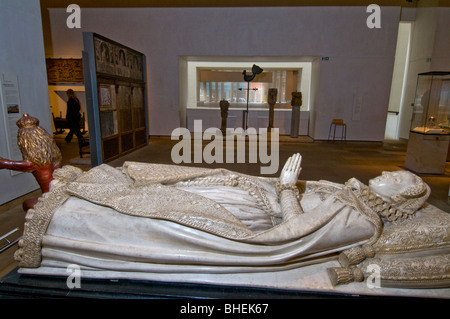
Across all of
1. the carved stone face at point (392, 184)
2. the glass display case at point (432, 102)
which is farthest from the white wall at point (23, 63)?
the glass display case at point (432, 102)

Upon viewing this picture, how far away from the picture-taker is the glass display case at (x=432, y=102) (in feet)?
18.9

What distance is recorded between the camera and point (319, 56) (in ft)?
28.1

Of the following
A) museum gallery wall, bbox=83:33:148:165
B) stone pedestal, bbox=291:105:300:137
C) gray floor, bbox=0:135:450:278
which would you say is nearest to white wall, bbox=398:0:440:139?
gray floor, bbox=0:135:450:278

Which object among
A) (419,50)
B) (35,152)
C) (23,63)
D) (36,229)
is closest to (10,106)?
(23,63)

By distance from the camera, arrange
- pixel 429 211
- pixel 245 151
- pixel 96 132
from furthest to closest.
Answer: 1. pixel 245 151
2. pixel 96 132
3. pixel 429 211

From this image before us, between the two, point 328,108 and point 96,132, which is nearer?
point 96,132

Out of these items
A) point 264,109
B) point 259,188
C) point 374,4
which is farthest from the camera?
point 264,109

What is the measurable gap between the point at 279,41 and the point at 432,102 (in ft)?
14.5

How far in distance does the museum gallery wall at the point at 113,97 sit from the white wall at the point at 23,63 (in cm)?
100

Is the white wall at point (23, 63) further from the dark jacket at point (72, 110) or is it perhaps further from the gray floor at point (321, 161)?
the dark jacket at point (72, 110)

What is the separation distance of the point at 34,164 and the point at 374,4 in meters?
9.38

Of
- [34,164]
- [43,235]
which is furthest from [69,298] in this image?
[34,164]

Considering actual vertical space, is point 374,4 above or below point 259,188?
above

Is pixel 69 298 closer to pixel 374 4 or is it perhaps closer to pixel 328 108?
pixel 328 108
